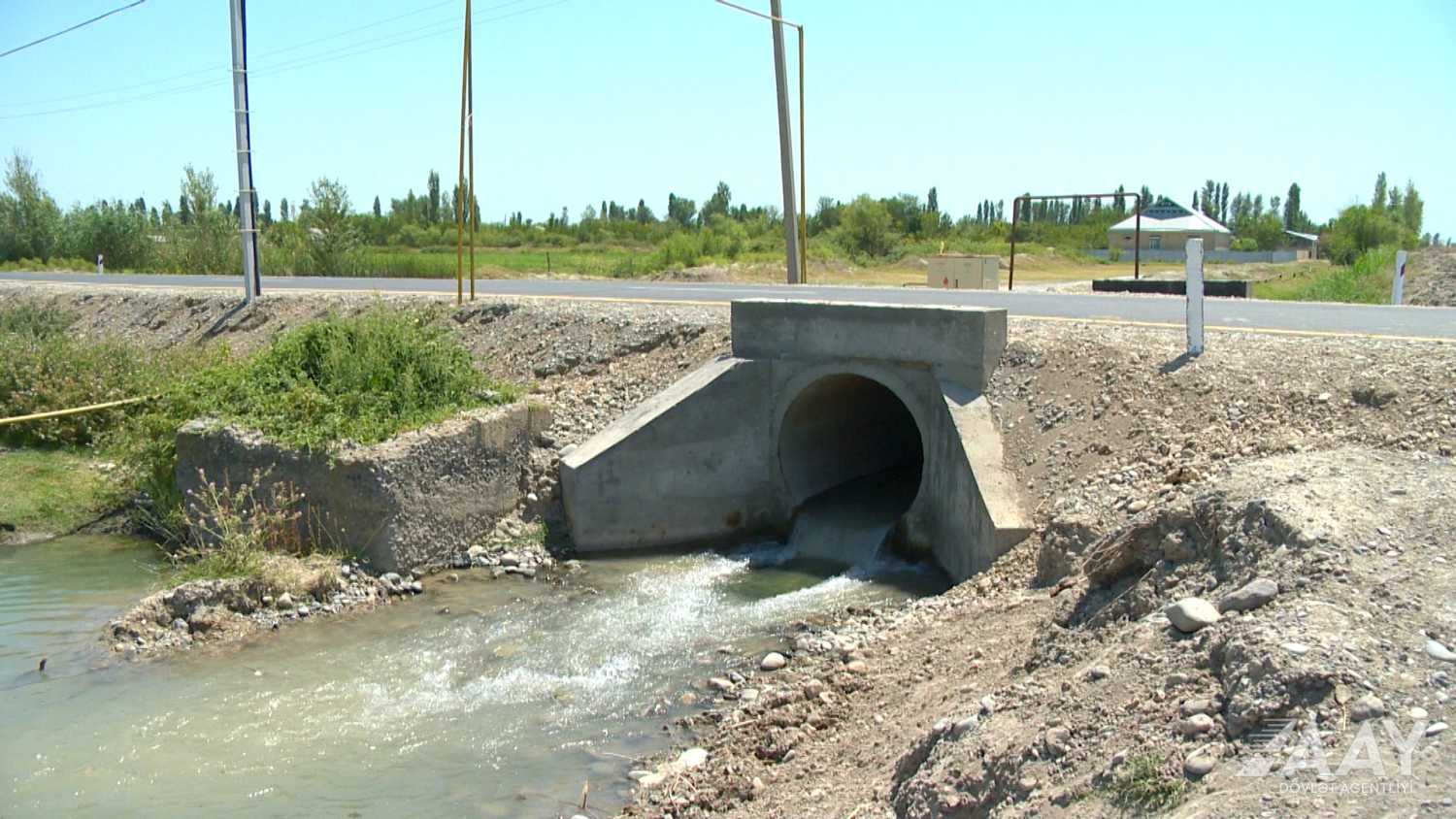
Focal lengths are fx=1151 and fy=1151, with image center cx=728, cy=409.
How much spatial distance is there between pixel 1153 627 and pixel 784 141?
19.2m

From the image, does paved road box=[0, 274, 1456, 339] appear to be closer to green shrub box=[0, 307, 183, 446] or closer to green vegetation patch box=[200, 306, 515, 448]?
green vegetation patch box=[200, 306, 515, 448]

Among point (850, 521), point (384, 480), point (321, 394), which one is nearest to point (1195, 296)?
point (850, 521)

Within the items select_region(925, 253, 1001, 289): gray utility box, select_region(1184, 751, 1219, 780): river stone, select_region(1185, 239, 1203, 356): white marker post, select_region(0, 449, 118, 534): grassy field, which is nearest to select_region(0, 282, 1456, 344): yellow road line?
select_region(1185, 239, 1203, 356): white marker post

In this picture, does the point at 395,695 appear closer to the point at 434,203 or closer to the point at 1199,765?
the point at 1199,765

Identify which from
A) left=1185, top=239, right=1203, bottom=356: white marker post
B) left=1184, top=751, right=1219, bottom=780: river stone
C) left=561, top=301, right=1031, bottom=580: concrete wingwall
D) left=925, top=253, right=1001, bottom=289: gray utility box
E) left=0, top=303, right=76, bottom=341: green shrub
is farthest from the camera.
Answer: left=925, top=253, right=1001, bottom=289: gray utility box

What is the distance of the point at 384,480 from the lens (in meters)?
11.8

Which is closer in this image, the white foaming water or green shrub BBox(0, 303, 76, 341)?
the white foaming water

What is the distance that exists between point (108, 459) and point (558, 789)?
11.0m

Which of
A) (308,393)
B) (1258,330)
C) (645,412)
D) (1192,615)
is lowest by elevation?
(1192,615)

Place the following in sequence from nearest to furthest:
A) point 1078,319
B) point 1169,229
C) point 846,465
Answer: point 1078,319, point 846,465, point 1169,229

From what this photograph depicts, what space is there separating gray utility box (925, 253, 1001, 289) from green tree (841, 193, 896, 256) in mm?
28494

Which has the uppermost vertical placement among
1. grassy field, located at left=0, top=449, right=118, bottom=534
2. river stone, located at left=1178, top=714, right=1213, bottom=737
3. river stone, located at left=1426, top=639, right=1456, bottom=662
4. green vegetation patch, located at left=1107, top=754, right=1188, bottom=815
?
river stone, located at left=1426, top=639, right=1456, bottom=662

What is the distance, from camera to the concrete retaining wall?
1180 cm

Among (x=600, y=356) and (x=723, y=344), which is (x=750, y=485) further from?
(x=600, y=356)
